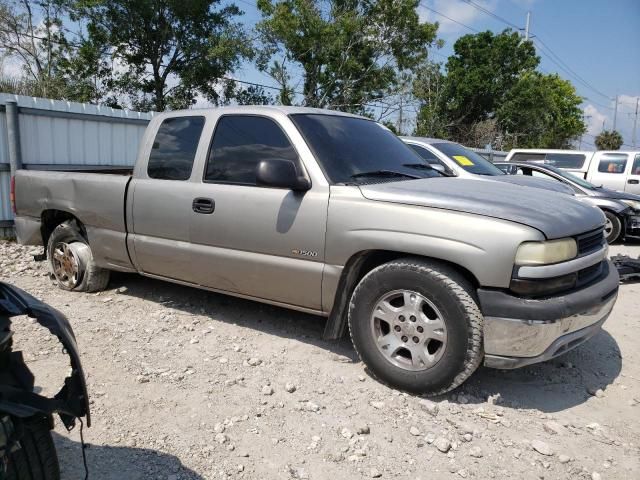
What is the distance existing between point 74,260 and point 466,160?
5568 millimetres

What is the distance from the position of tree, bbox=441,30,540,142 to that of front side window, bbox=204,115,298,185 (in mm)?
30088

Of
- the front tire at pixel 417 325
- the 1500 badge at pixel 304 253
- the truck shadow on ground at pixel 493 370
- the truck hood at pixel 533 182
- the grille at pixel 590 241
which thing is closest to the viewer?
the front tire at pixel 417 325

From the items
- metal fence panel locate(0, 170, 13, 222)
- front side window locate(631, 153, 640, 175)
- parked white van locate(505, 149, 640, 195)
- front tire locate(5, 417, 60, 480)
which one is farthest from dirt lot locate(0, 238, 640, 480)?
front side window locate(631, 153, 640, 175)

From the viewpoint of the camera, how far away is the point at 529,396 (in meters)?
3.42

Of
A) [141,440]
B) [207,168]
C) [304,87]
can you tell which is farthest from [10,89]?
[141,440]

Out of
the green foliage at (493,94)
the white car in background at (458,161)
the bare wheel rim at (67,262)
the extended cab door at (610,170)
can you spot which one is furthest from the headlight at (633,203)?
the green foliage at (493,94)

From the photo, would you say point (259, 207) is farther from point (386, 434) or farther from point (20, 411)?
point (20, 411)

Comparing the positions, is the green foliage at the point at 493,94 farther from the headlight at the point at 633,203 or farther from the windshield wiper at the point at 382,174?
the windshield wiper at the point at 382,174

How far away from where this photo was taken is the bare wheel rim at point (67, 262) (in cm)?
520

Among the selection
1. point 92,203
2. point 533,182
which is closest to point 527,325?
point 92,203

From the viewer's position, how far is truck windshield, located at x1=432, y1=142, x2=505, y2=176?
25.3 ft

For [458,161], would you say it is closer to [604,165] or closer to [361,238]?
[361,238]

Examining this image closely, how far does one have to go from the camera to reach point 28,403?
1.75 meters

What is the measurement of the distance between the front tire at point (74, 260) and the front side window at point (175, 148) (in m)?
1.26
